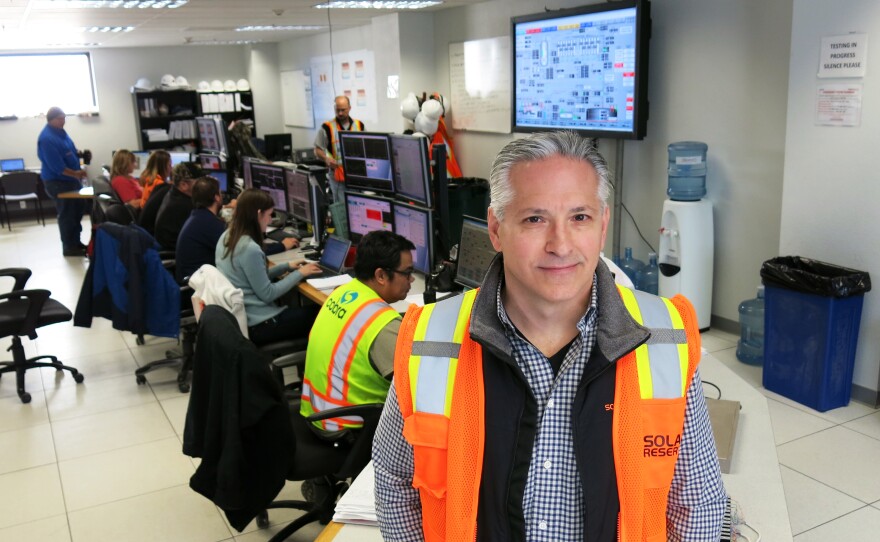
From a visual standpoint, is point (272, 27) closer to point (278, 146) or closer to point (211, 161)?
point (278, 146)

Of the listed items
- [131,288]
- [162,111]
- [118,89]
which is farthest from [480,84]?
[118,89]

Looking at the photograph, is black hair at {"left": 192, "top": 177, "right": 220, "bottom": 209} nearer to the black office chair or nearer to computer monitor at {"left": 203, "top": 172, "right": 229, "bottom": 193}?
the black office chair

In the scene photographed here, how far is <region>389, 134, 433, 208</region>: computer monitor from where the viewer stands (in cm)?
413

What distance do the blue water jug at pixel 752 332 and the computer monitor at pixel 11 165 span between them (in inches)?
422

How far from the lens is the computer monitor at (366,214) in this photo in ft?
14.9

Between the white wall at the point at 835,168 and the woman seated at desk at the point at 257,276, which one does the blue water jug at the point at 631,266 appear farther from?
the woman seated at desk at the point at 257,276

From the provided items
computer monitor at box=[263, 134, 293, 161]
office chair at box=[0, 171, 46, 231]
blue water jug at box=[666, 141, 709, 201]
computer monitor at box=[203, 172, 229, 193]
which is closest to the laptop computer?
blue water jug at box=[666, 141, 709, 201]

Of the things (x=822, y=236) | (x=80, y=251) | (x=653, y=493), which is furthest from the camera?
(x=80, y=251)

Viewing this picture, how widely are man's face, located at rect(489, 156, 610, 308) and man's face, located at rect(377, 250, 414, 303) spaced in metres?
1.85

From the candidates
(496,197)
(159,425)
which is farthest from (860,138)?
(159,425)

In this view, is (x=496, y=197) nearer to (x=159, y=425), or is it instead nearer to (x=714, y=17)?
(x=159, y=425)

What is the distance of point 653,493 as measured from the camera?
48.7 inches

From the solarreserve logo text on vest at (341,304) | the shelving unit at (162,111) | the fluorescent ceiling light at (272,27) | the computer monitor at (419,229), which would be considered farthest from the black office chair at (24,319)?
the shelving unit at (162,111)

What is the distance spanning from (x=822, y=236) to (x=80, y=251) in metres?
7.97
